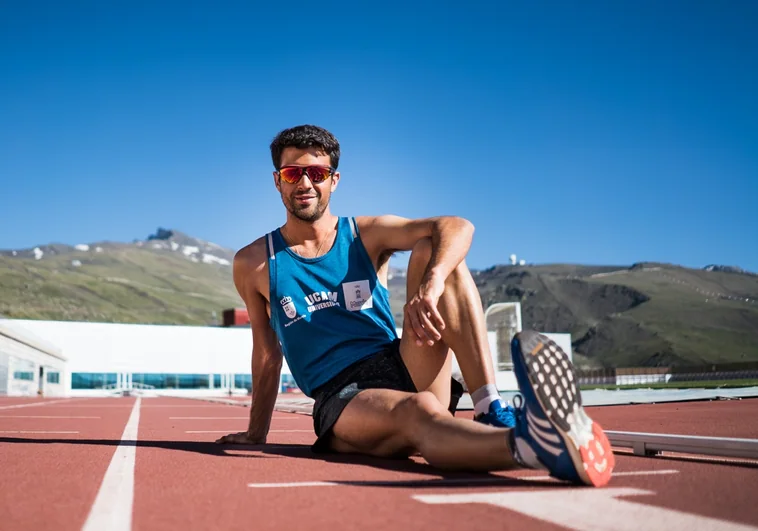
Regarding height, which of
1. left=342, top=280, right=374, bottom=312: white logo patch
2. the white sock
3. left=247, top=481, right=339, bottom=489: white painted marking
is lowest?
left=247, top=481, right=339, bottom=489: white painted marking

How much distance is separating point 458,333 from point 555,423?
43.1 inches

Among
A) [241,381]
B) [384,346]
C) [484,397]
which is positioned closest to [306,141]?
[384,346]

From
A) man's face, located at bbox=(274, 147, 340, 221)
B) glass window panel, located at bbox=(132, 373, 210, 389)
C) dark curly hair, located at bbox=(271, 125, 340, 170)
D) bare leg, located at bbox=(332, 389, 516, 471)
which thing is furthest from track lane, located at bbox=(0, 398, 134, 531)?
glass window panel, located at bbox=(132, 373, 210, 389)

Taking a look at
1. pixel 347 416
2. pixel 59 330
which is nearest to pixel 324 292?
pixel 347 416

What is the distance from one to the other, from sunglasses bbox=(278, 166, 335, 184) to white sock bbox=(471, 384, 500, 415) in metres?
1.44

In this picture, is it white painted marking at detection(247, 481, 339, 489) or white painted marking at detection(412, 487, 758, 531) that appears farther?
white painted marking at detection(247, 481, 339, 489)

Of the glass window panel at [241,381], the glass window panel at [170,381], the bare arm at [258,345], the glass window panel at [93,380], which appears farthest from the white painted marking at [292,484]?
the glass window panel at [241,381]

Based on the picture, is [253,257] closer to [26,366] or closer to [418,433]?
[418,433]

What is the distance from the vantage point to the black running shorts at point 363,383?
3.66 m

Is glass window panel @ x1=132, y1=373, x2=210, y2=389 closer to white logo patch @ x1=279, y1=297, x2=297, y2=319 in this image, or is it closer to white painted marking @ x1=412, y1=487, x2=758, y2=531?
white logo patch @ x1=279, y1=297, x2=297, y2=319

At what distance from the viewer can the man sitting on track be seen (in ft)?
8.00

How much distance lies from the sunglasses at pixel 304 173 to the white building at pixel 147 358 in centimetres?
4373

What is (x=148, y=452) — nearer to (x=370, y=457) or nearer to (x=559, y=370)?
(x=370, y=457)

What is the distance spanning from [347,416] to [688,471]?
57.9 inches
